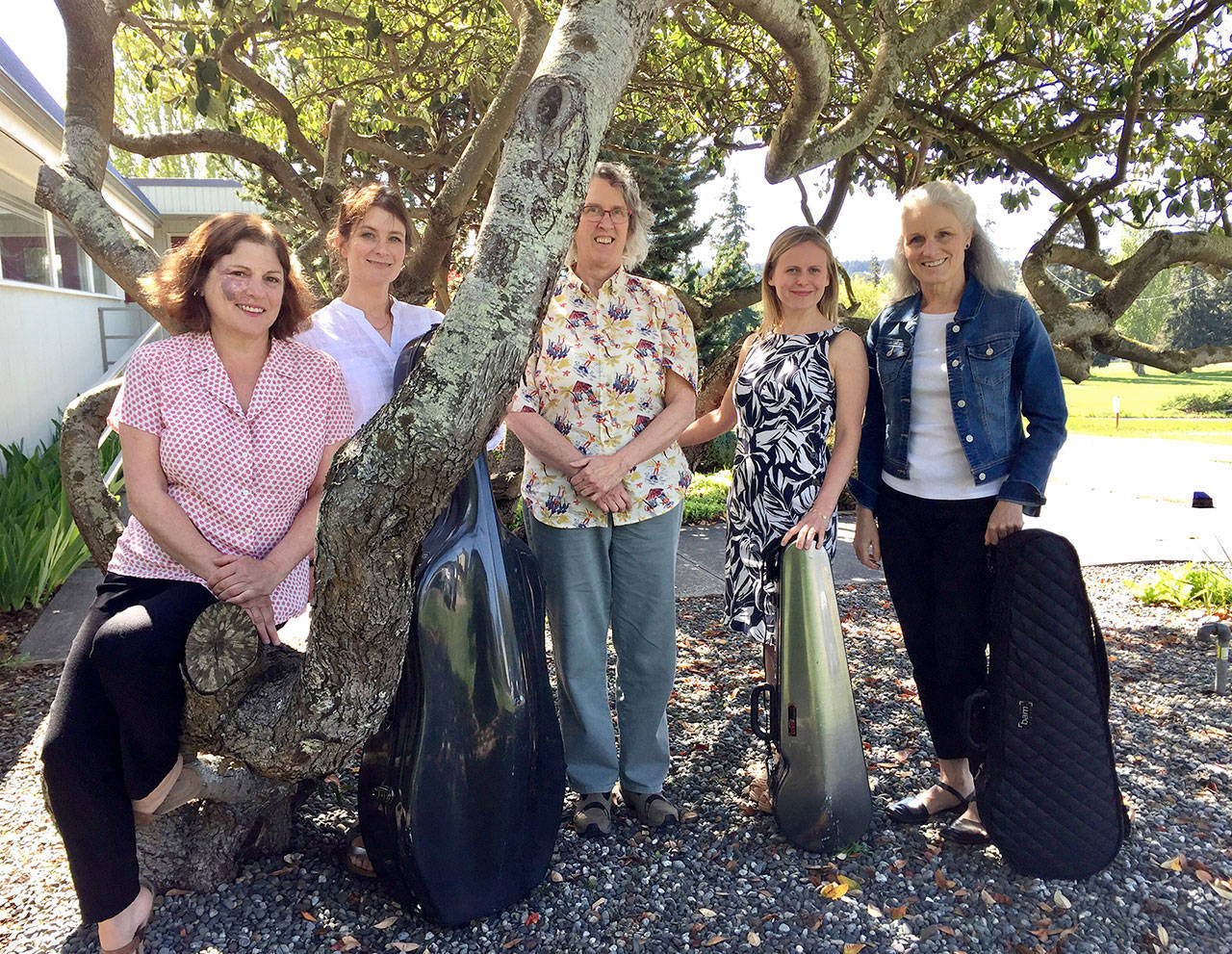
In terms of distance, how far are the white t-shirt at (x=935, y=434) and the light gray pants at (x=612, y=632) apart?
0.78 metres

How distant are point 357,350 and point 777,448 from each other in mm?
1363

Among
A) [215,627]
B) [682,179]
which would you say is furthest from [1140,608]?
[682,179]

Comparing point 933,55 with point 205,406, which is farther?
point 933,55

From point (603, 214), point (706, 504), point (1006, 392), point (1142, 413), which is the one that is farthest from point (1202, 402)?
point (603, 214)

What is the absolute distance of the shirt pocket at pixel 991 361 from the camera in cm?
262

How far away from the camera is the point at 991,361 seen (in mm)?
2621

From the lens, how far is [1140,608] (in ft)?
18.4

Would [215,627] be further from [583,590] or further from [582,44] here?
[582,44]

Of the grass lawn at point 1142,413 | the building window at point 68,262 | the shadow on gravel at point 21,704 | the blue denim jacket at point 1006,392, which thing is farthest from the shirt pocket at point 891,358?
the building window at point 68,262

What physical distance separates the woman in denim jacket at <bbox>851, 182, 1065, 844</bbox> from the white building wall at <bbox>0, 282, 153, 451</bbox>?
8.37 m

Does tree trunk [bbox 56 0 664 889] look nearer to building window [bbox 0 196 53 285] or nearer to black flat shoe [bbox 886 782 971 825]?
black flat shoe [bbox 886 782 971 825]

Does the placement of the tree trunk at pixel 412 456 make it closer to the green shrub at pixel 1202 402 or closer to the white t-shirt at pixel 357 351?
the white t-shirt at pixel 357 351

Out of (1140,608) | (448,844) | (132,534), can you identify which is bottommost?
(1140,608)

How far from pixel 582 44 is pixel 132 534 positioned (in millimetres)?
1685
